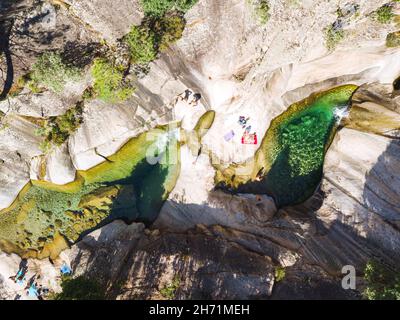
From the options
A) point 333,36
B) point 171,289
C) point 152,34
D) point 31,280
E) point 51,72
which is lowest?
point 171,289

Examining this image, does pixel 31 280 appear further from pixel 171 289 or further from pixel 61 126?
pixel 171 289

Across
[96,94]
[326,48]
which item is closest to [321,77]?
[326,48]

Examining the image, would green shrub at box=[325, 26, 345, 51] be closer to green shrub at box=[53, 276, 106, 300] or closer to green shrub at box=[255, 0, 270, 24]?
green shrub at box=[255, 0, 270, 24]

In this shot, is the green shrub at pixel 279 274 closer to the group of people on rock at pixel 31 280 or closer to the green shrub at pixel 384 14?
the group of people on rock at pixel 31 280

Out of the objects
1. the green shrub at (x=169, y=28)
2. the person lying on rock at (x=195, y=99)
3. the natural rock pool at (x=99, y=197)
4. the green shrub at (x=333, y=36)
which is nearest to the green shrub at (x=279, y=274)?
the natural rock pool at (x=99, y=197)

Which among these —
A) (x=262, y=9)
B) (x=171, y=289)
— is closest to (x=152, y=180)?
(x=171, y=289)
